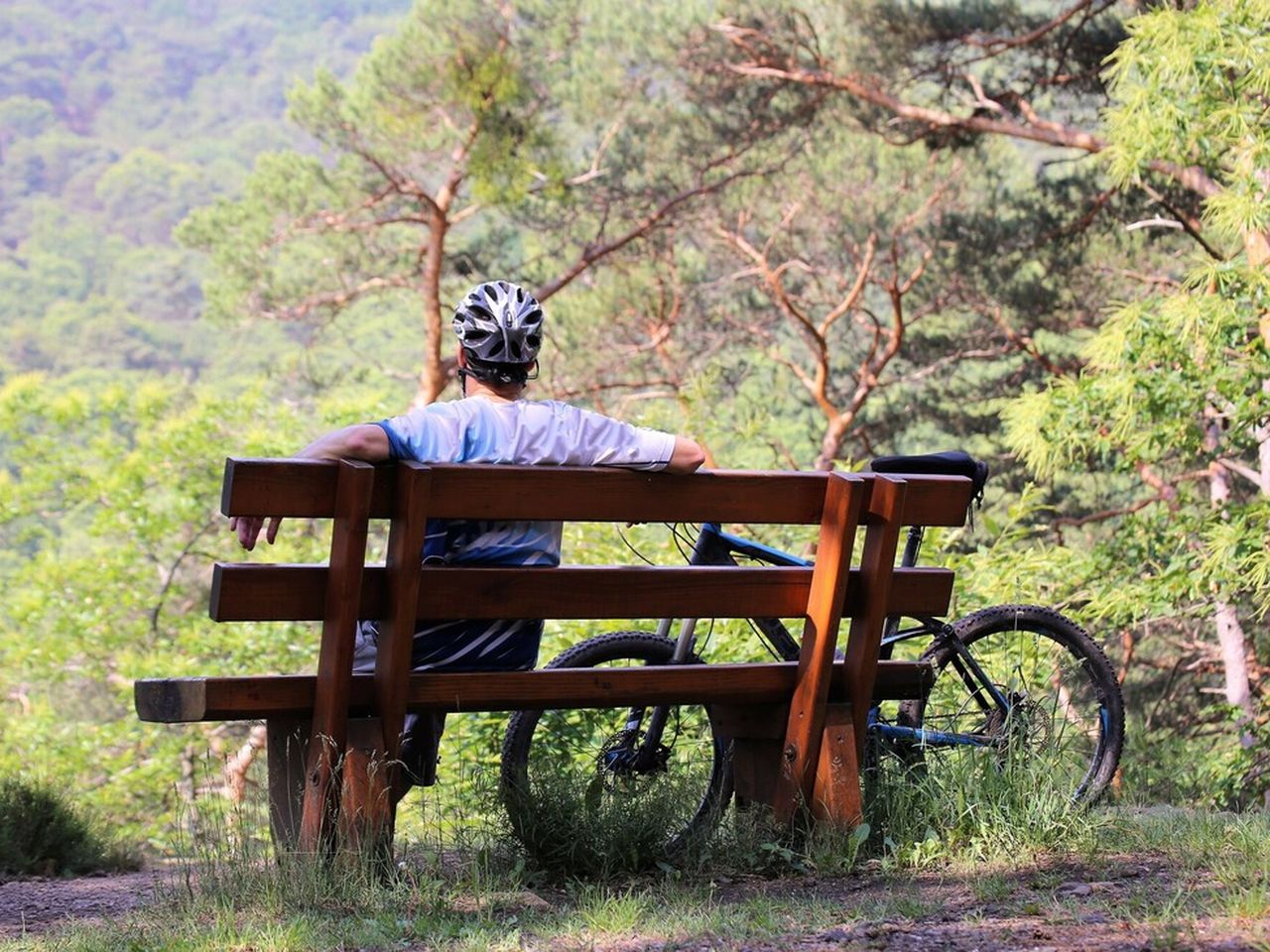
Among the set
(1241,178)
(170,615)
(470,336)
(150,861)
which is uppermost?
(1241,178)

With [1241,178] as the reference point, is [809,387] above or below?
below

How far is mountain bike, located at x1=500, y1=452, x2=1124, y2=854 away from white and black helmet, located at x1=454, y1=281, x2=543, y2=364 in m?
0.77

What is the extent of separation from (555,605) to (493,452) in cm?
41

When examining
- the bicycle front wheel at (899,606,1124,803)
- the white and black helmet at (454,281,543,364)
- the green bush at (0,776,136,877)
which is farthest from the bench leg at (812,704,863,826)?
the green bush at (0,776,136,877)

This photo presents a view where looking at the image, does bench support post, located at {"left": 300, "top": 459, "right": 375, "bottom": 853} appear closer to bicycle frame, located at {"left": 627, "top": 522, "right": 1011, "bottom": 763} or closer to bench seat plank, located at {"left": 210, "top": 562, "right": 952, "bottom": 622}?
bench seat plank, located at {"left": 210, "top": 562, "right": 952, "bottom": 622}

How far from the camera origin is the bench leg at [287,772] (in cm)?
355

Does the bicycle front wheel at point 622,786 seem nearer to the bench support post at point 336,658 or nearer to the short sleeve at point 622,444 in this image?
the bench support post at point 336,658

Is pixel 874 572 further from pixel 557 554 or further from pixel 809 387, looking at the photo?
pixel 809 387

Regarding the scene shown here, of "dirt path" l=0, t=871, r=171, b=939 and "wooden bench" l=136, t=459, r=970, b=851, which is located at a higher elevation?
"wooden bench" l=136, t=459, r=970, b=851

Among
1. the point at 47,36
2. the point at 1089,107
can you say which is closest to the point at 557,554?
the point at 1089,107

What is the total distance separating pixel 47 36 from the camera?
80875 millimetres

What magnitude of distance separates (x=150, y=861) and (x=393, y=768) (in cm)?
296

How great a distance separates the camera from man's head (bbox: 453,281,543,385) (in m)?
3.84

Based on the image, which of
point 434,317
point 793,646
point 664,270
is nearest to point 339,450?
point 793,646
